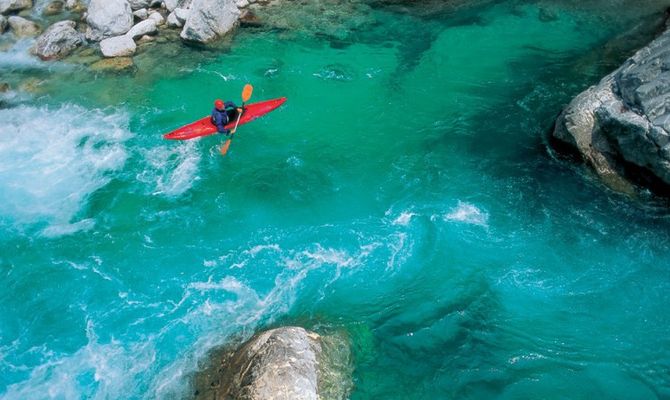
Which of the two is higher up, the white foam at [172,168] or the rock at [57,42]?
the rock at [57,42]

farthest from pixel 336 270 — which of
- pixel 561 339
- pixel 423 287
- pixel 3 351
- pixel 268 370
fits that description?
pixel 3 351

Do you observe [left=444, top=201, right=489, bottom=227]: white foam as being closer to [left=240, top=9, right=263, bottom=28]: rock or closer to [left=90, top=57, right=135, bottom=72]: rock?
[left=240, top=9, right=263, bottom=28]: rock

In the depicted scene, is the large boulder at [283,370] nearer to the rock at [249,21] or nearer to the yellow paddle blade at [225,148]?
the yellow paddle blade at [225,148]

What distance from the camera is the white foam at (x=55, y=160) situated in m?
12.6

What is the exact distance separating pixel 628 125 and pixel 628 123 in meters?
0.04

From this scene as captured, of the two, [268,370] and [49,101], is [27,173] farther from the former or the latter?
[268,370]

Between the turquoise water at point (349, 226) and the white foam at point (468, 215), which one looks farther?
the white foam at point (468, 215)

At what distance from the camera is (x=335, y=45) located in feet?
56.1

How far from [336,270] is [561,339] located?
435 cm

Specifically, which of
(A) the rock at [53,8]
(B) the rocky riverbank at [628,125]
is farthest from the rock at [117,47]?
(B) the rocky riverbank at [628,125]

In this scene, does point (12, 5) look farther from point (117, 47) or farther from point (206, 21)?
point (206, 21)

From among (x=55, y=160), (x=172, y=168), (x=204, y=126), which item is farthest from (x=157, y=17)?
(x=172, y=168)

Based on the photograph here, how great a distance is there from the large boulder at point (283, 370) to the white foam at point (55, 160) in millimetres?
5620

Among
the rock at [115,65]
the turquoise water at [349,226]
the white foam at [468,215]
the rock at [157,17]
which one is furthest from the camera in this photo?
the rock at [157,17]
